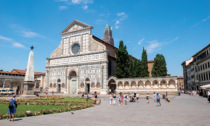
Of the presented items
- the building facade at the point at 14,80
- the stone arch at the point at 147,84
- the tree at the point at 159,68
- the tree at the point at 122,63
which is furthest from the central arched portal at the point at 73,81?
the tree at the point at 159,68

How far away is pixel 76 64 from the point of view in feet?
152

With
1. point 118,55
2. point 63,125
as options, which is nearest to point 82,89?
point 118,55

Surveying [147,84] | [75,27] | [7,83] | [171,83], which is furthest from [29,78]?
[7,83]

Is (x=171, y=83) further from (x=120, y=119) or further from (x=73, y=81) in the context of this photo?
(x=120, y=119)

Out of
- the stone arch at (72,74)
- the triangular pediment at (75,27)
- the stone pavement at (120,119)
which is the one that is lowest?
the stone pavement at (120,119)

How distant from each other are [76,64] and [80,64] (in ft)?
4.43

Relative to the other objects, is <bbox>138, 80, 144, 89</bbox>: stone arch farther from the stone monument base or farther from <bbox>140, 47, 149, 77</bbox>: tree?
the stone monument base

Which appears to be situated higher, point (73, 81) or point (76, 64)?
point (76, 64)

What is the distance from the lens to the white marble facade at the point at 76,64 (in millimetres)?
43156

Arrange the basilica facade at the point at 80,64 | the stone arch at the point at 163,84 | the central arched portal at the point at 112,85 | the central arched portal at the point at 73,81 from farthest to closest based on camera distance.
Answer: the central arched portal at the point at 73,81
the central arched portal at the point at 112,85
the basilica facade at the point at 80,64
the stone arch at the point at 163,84

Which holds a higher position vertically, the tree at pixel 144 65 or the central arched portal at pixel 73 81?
the tree at pixel 144 65

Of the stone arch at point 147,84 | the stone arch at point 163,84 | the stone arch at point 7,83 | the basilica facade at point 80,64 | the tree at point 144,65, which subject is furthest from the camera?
the stone arch at point 7,83

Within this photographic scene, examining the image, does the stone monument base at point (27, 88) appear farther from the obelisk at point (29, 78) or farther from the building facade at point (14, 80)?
the building facade at point (14, 80)

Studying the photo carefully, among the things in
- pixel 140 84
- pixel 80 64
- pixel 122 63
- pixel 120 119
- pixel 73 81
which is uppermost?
pixel 80 64
